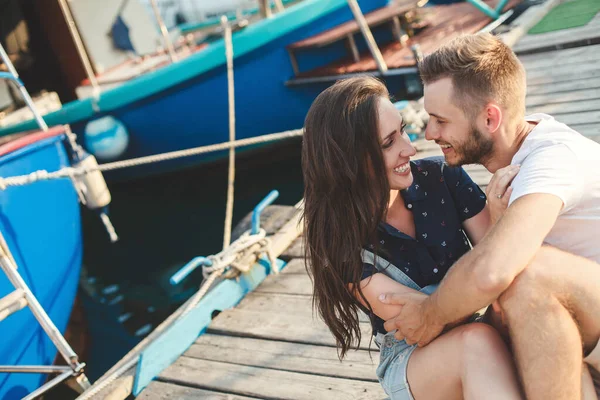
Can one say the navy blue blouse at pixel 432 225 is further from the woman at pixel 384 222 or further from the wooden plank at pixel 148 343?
the wooden plank at pixel 148 343

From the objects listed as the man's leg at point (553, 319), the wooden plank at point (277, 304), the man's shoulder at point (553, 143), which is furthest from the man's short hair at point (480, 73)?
the wooden plank at point (277, 304)

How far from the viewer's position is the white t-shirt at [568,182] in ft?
4.27

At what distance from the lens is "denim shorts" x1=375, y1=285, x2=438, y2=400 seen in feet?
4.81

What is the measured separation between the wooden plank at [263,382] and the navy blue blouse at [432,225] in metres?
0.51

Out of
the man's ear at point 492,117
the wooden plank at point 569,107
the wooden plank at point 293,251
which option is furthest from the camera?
the wooden plank at point 569,107

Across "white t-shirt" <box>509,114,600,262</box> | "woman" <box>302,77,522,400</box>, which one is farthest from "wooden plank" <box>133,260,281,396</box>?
"white t-shirt" <box>509,114,600,262</box>

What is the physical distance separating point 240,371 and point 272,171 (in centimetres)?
446

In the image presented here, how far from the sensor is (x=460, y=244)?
1.62 m

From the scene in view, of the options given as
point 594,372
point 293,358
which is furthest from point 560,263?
point 293,358

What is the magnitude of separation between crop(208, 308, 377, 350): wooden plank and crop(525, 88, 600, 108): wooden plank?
2.43m

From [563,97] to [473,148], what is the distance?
2677 millimetres

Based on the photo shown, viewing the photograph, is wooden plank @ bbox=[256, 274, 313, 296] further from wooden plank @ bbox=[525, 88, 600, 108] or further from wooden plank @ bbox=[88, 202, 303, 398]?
wooden plank @ bbox=[525, 88, 600, 108]

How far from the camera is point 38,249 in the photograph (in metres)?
3.76

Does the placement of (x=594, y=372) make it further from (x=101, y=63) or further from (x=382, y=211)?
A: (x=101, y=63)
